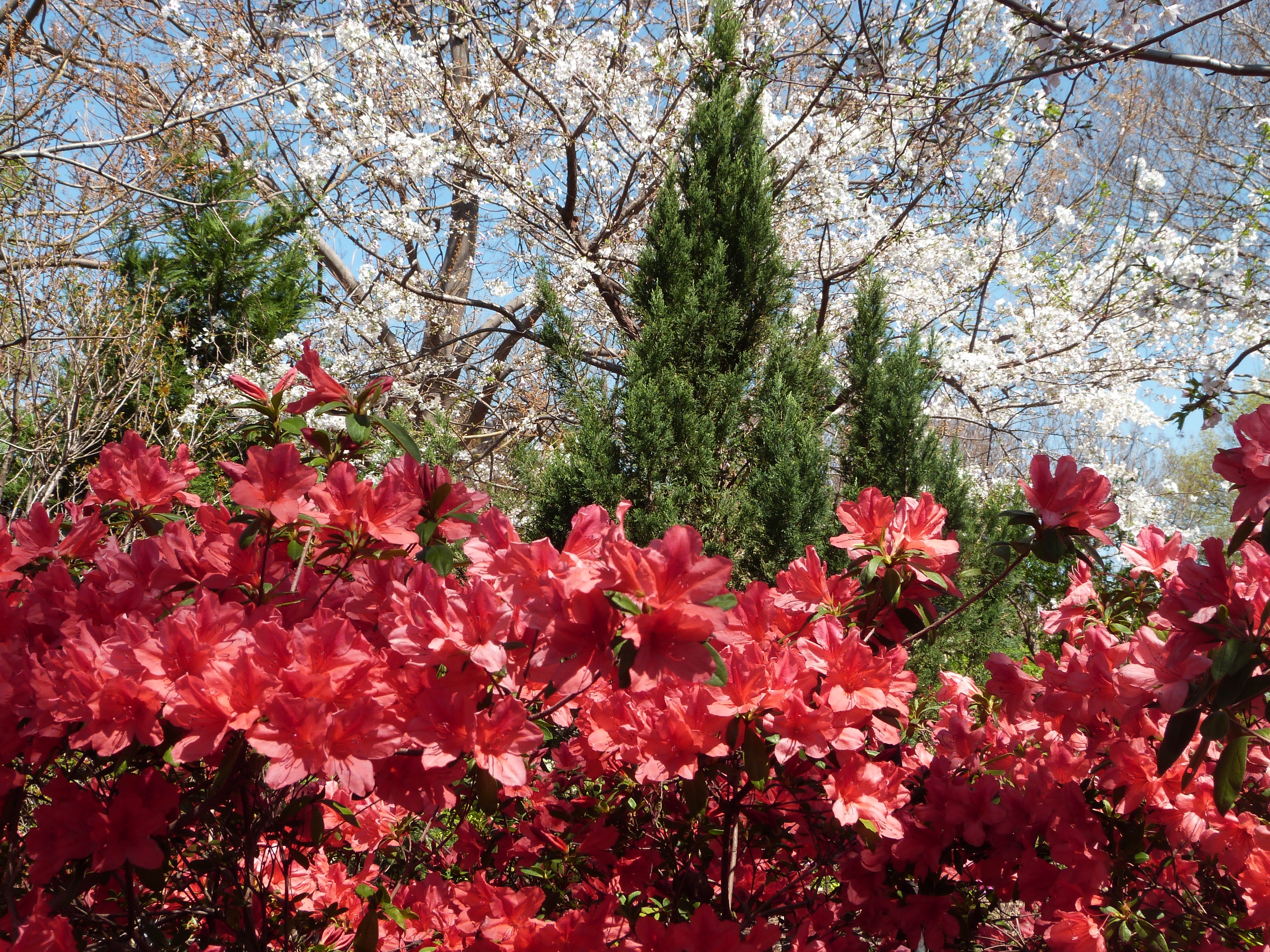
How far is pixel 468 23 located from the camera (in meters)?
6.29

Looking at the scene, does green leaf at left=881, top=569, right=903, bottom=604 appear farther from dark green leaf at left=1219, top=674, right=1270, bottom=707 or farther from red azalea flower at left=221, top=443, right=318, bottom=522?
red azalea flower at left=221, top=443, right=318, bottom=522

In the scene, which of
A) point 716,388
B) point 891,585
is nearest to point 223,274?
point 716,388

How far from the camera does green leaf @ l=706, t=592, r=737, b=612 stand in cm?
80

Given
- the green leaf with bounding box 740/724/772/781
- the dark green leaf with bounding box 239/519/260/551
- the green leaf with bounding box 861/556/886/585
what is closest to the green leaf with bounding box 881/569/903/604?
the green leaf with bounding box 861/556/886/585

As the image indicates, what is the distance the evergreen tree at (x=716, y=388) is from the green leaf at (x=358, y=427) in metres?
2.93

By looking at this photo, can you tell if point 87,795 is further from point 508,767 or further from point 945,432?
point 945,432

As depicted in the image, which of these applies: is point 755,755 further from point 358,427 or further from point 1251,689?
point 358,427

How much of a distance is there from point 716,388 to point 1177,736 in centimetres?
376

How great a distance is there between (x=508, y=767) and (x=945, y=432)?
815 centimetres

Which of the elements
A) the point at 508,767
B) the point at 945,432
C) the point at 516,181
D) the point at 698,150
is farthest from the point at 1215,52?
the point at 508,767

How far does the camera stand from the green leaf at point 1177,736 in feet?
2.90

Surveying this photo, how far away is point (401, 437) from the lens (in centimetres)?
109

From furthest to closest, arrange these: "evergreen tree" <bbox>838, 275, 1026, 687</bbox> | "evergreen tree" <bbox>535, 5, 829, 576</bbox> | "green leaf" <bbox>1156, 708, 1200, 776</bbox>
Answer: "evergreen tree" <bbox>838, 275, 1026, 687</bbox> < "evergreen tree" <bbox>535, 5, 829, 576</bbox> < "green leaf" <bbox>1156, 708, 1200, 776</bbox>


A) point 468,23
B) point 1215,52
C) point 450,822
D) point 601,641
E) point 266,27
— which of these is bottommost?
point 450,822
